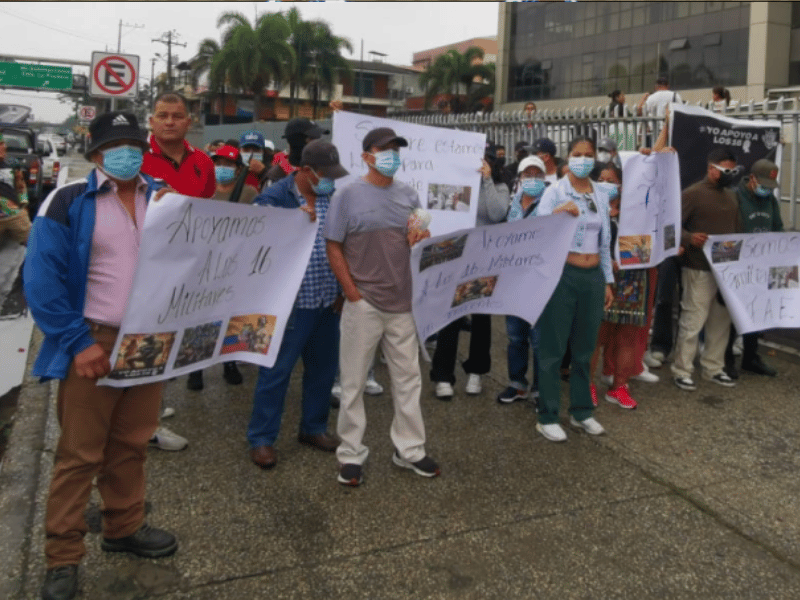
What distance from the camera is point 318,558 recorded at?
3.38 m

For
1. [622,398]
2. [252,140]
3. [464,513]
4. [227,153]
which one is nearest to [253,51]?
[252,140]

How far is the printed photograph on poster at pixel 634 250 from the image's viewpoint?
219 inches

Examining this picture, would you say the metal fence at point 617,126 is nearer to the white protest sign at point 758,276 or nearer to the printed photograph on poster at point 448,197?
the white protest sign at point 758,276

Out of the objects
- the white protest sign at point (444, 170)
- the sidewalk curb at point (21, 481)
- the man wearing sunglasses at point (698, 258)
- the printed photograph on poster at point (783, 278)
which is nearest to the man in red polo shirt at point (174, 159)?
the sidewalk curb at point (21, 481)

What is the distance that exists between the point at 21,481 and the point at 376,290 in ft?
6.89

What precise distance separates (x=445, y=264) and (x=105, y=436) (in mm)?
2137

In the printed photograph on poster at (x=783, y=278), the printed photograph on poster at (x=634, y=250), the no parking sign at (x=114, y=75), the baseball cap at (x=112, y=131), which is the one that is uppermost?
the no parking sign at (x=114, y=75)

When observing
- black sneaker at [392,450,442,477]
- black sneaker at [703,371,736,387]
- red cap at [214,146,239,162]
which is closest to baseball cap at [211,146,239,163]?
red cap at [214,146,239,162]

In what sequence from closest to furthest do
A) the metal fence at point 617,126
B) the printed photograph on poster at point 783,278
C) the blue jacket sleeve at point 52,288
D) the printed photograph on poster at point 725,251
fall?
the blue jacket sleeve at point 52,288 < the printed photograph on poster at point 725,251 < the printed photograph on poster at point 783,278 < the metal fence at point 617,126

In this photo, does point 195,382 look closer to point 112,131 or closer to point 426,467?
point 426,467

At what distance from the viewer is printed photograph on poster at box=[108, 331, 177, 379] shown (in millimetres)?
3080

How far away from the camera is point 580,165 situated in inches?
187

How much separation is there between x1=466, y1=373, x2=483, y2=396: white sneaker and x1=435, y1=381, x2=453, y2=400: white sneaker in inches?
6.3

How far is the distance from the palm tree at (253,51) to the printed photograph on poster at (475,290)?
42969 mm
